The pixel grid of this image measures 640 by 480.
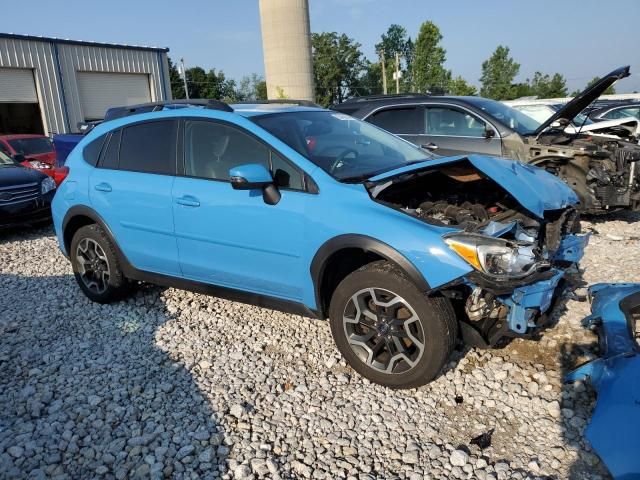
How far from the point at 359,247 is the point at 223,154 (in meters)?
1.41

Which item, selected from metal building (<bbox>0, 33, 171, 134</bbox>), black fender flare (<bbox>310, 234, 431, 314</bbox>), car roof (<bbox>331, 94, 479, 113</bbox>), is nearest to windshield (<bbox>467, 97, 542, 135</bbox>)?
car roof (<bbox>331, 94, 479, 113</bbox>)

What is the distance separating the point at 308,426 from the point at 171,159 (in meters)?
2.36

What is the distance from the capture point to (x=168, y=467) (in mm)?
2629

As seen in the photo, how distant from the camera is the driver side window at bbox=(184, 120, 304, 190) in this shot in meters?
3.45

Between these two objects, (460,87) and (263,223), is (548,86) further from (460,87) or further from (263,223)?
(263,223)

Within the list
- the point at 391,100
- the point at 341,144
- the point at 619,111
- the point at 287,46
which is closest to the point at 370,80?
the point at 287,46

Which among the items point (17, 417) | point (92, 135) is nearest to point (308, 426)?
point (17, 417)

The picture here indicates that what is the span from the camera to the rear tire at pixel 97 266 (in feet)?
15.0

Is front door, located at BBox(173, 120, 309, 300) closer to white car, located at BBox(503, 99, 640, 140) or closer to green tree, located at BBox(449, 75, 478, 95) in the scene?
white car, located at BBox(503, 99, 640, 140)

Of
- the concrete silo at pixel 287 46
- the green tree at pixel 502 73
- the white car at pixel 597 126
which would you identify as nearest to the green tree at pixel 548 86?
the green tree at pixel 502 73

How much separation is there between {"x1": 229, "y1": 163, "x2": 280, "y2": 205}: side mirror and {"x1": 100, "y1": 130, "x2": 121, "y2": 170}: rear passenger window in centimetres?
174

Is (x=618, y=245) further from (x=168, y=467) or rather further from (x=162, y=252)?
(x=168, y=467)

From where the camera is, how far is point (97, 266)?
4.74 m

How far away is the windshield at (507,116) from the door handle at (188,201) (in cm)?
494
